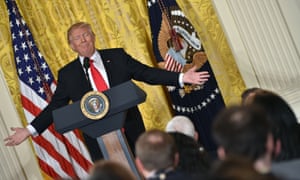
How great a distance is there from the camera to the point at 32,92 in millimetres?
7445

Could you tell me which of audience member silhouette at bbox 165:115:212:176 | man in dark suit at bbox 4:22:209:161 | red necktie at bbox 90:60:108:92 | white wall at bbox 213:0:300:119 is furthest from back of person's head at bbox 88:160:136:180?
white wall at bbox 213:0:300:119

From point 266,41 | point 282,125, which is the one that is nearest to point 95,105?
point 282,125

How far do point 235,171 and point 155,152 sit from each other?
908 mm

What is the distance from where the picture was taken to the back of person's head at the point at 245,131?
281cm

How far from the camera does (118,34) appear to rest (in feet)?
24.5

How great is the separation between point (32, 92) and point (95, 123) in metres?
2.74

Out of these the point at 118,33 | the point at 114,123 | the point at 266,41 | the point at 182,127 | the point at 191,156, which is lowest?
the point at 191,156

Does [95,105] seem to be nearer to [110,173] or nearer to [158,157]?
[158,157]

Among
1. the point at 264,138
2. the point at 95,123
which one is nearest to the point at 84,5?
the point at 95,123

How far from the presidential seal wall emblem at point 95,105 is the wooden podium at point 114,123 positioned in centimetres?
2

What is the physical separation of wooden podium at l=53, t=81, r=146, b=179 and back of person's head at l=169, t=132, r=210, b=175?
0.63 meters

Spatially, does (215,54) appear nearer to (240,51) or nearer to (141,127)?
(240,51)

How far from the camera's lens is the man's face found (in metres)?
5.66

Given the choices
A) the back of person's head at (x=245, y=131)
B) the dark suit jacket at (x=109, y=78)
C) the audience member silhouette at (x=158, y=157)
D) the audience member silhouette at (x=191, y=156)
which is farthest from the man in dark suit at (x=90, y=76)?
the back of person's head at (x=245, y=131)
